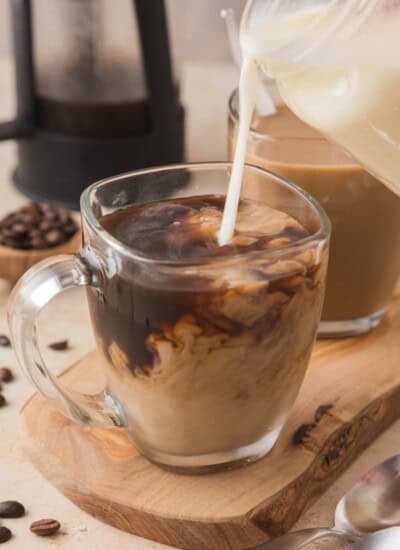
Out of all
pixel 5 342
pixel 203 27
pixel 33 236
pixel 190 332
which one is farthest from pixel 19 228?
pixel 203 27

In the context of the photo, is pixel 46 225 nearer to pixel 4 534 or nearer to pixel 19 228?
pixel 19 228

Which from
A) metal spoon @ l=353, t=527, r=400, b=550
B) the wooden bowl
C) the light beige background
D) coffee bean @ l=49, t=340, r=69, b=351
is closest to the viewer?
metal spoon @ l=353, t=527, r=400, b=550

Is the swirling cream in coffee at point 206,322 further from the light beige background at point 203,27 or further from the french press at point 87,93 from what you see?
the light beige background at point 203,27

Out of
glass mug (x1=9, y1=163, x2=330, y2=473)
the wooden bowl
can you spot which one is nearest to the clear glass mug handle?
glass mug (x1=9, y1=163, x2=330, y2=473)

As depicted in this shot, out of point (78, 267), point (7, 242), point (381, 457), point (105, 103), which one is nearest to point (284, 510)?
point (381, 457)

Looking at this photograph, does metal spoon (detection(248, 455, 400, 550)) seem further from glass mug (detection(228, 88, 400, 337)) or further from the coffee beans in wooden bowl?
the coffee beans in wooden bowl

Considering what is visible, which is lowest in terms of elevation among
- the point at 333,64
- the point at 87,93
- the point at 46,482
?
the point at 46,482

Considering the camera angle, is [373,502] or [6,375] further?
[6,375]
